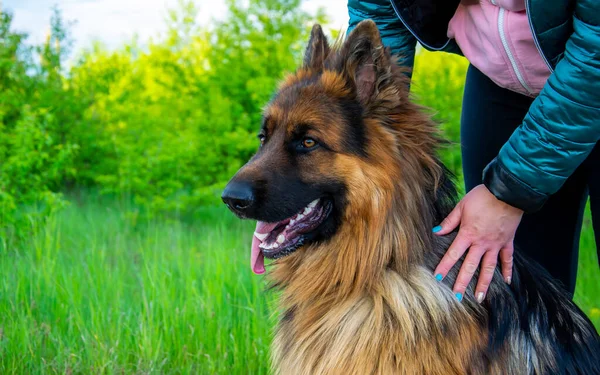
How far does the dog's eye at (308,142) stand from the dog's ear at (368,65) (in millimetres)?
276

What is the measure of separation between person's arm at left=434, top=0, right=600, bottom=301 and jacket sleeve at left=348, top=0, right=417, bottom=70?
2.89 ft

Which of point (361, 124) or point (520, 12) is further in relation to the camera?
point (361, 124)

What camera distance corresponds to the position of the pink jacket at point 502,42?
2.35m

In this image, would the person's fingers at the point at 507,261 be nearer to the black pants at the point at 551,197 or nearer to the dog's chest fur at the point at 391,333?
the dog's chest fur at the point at 391,333

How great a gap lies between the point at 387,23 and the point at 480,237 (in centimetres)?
121

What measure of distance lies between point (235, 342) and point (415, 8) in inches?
88.6

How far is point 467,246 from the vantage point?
2332 mm

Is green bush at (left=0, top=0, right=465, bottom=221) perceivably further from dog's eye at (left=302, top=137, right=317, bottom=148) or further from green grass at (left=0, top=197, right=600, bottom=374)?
dog's eye at (left=302, top=137, right=317, bottom=148)

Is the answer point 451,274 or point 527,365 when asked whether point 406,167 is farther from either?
point 527,365

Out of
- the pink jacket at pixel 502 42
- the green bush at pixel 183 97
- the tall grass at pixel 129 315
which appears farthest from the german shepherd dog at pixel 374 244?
the green bush at pixel 183 97

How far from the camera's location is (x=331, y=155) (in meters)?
2.59

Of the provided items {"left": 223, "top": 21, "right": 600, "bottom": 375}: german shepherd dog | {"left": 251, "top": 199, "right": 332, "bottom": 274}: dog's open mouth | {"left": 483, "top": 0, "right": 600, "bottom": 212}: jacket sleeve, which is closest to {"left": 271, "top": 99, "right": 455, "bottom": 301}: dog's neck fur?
{"left": 223, "top": 21, "right": 600, "bottom": 375}: german shepherd dog

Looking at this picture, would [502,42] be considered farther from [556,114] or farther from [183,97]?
[183,97]

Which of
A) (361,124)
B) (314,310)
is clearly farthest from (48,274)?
(361,124)
